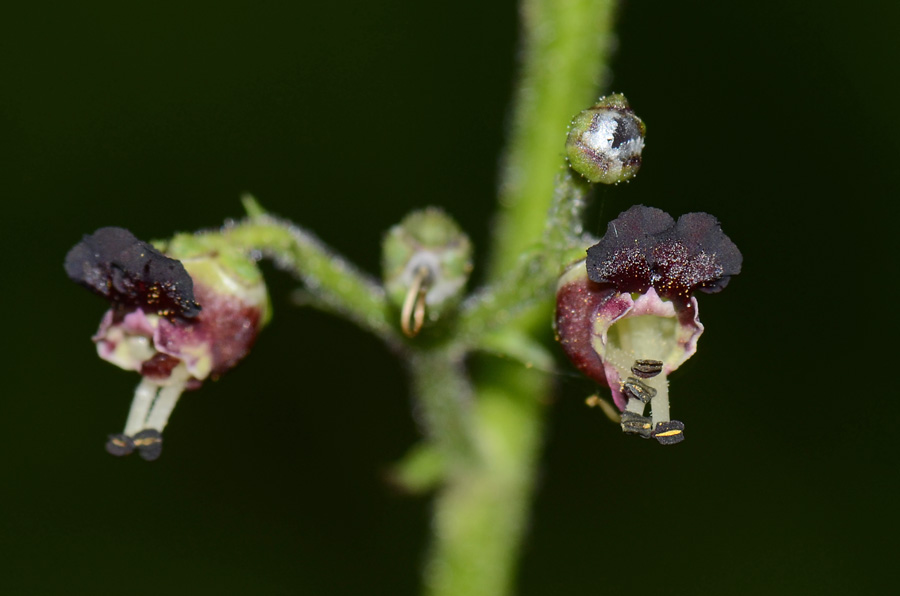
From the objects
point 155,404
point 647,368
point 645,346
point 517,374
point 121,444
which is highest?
point 517,374

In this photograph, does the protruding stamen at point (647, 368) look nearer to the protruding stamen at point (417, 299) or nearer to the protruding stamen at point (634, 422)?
the protruding stamen at point (634, 422)

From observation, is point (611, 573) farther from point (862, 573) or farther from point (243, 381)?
point (243, 381)

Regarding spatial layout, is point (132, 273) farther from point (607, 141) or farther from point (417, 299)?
point (607, 141)

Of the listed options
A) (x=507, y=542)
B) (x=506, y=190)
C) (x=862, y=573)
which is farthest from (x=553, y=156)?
(x=862, y=573)

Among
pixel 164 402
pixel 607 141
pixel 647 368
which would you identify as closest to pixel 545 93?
pixel 607 141

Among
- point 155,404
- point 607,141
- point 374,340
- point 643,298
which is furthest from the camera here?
point 374,340

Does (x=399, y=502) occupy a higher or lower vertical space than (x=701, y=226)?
higher
